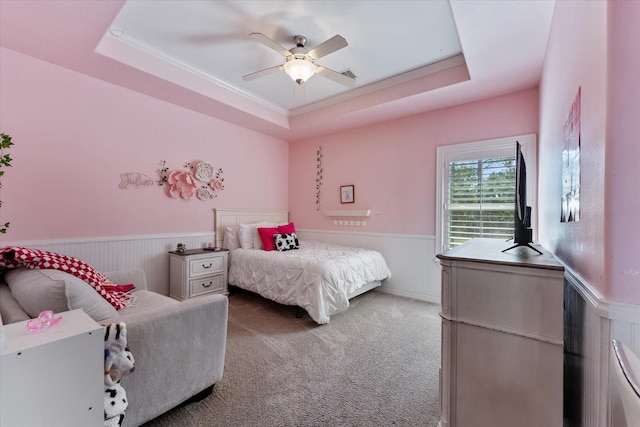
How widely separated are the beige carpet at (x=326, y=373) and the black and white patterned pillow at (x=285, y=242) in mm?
955

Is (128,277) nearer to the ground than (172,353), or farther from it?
farther from it

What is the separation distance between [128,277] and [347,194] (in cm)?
306

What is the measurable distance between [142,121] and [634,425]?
4.20 m

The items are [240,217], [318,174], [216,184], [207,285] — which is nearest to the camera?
[207,285]

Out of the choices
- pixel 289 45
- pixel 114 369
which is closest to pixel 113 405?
pixel 114 369

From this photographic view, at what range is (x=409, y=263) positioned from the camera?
148 inches

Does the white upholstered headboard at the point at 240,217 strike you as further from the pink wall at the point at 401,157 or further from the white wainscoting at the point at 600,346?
the white wainscoting at the point at 600,346

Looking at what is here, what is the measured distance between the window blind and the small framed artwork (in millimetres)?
1418

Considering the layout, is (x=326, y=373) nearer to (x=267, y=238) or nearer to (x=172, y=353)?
(x=172, y=353)

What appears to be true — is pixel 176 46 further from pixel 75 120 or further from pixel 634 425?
pixel 634 425

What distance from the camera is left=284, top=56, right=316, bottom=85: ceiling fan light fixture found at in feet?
8.02

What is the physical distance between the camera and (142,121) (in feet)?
10.6

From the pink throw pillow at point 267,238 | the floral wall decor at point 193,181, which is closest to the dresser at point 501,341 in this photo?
the pink throw pillow at point 267,238

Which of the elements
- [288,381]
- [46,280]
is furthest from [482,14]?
[46,280]
